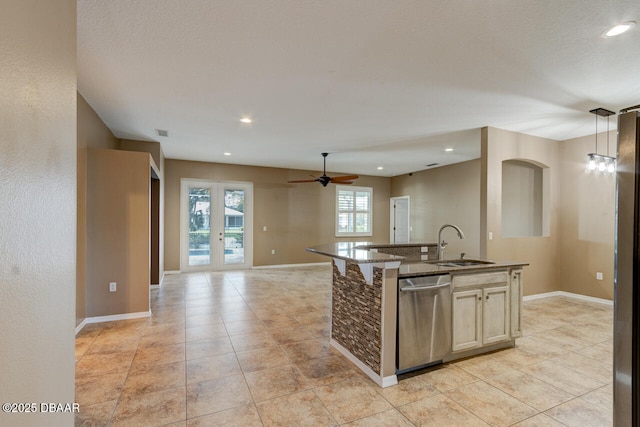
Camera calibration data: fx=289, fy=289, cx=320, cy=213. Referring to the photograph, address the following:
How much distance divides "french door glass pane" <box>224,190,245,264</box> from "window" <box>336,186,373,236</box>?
296 centimetres

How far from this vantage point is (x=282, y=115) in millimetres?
4047

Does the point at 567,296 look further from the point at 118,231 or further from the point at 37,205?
the point at 118,231

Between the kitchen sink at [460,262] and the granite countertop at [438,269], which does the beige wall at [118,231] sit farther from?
the kitchen sink at [460,262]

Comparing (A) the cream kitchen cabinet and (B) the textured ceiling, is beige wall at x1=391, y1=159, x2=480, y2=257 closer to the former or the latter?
(B) the textured ceiling

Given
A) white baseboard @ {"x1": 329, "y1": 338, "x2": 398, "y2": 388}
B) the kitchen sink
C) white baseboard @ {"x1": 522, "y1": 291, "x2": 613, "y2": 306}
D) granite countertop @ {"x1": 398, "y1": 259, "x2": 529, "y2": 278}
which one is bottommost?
white baseboard @ {"x1": 522, "y1": 291, "x2": 613, "y2": 306}

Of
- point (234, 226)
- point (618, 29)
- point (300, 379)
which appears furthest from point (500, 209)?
point (234, 226)

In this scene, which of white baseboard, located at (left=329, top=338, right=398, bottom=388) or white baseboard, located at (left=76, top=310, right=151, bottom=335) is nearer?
white baseboard, located at (left=329, top=338, right=398, bottom=388)

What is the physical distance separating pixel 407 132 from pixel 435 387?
3.75 meters

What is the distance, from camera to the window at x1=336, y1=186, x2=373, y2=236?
9211 mm

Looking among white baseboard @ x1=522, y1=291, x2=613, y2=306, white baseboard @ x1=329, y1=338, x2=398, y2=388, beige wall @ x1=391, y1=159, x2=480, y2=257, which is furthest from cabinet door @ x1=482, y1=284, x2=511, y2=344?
beige wall @ x1=391, y1=159, x2=480, y2=257

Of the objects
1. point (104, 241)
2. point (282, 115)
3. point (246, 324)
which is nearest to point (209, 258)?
point (104, 241)

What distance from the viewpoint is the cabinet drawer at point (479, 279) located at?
279 cm

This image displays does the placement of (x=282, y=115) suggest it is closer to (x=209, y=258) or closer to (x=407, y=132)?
(x=407, y=132)

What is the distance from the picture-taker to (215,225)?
7.66m
